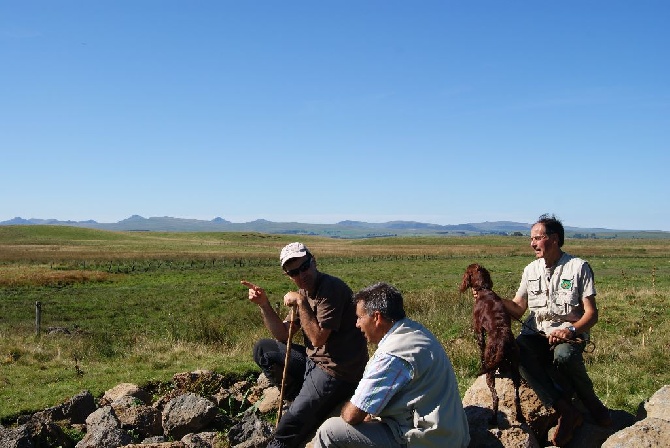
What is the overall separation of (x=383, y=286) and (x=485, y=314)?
1.70 meters

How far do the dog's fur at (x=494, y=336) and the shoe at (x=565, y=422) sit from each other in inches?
13.3

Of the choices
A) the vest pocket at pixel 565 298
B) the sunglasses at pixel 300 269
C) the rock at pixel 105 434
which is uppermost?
the sunglasses at pixel 300 269

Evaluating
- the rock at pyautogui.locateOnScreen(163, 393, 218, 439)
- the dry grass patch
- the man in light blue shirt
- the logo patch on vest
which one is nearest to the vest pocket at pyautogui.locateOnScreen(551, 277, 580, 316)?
the logo patch on vest

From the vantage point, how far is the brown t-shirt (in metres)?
5.40

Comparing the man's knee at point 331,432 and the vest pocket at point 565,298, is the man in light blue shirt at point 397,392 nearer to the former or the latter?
the man's knee at point 331,432

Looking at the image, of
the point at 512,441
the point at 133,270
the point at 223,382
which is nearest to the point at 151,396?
the point at 223,382

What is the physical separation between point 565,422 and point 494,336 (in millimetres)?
1099

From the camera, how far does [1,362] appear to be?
12219 millimetres

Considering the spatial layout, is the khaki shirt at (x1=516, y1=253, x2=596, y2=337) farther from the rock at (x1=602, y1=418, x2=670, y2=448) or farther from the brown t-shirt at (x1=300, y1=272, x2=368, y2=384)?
the brown t-shirt at (x1=300, y1=272, x2=368, y2=384)

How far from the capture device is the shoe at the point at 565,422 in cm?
555

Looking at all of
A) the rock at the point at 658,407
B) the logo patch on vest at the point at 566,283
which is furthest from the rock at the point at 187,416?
the rock at the point at 658,407

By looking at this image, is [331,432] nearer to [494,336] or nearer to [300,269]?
[300,269]

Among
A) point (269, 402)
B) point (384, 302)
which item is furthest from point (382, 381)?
point (269, 402)

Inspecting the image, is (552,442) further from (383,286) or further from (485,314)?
(383,286)
